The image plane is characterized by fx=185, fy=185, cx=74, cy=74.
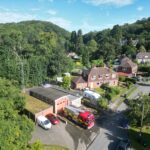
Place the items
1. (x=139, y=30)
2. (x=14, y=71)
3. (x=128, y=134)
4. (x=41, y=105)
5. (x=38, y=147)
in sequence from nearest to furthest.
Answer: (x=38, y=147) → (x=128, y=134) → (x=41, y=105) → (x=14, y=71) → (x=139, y=30)

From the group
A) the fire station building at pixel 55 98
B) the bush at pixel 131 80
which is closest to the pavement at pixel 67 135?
the fire station building at pixel 55 98

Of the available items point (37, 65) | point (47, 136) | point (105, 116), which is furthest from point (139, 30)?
point (47, 136)

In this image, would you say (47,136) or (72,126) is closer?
(47,136)

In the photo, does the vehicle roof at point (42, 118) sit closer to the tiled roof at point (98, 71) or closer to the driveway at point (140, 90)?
the tiled roof at point (98, 71)

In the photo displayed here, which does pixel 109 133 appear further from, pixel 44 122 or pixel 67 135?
pixel 44 122

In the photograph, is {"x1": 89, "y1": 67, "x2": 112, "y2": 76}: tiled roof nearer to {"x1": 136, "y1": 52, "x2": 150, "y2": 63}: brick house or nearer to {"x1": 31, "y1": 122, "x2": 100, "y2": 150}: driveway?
{"x1": 31, "y1": 122, "x2": 100, "y2": 150}: driveway

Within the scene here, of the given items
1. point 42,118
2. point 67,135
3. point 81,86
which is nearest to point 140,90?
point 81,86

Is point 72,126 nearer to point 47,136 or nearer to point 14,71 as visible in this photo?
point 47,136
